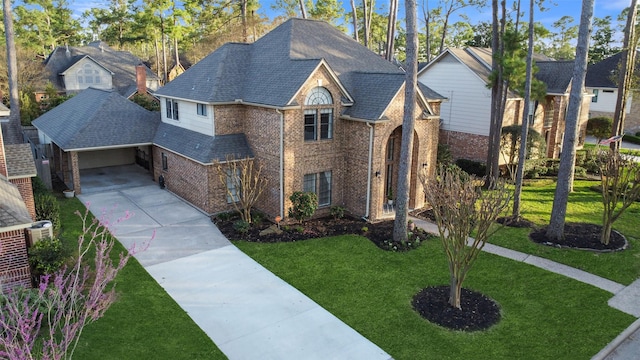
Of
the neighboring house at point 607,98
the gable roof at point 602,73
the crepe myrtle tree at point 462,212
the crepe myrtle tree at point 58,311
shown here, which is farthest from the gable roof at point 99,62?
the neighboring house at point 607,98

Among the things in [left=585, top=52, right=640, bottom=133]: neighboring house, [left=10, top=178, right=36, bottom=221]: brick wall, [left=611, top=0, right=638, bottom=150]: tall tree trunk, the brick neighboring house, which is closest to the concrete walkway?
[left=10, top=178, right=36, bottom=221]: brick wall

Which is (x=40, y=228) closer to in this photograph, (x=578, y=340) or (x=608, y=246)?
(x=578, y=340)

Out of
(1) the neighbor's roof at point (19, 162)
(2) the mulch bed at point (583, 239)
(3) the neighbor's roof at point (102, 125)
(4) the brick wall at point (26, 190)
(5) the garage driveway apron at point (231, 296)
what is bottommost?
(5) the garage driveway apron at point (231, 296)

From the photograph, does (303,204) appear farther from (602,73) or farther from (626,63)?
(602,73)

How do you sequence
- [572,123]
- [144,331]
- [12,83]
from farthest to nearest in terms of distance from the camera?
[12,83]
[572,123]
[144,331]

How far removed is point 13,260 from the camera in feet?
36.2

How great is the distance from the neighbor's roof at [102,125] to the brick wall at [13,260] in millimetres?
10270

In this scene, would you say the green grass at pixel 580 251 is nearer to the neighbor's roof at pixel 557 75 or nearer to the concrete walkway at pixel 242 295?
the concrete walkway at pixel 242 295

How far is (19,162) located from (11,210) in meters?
4.49

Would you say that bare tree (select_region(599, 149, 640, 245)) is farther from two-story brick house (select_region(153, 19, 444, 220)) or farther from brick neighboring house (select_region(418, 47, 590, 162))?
brick neighboring house (select_region(418, 47, 590, 162))

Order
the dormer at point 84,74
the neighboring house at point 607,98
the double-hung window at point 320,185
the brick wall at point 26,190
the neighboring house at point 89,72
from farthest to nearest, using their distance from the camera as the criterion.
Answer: the neighboring house at point 89,72 < the dormer at point 84,74 < the neighboring house at point 607,98 < the double-hung window at point 320,185 < the brick wall at point 26,190

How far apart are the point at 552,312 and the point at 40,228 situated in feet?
45.6

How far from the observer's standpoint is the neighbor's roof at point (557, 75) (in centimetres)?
2875

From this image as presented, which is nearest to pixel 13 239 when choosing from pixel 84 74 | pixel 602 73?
pixel 84 74
